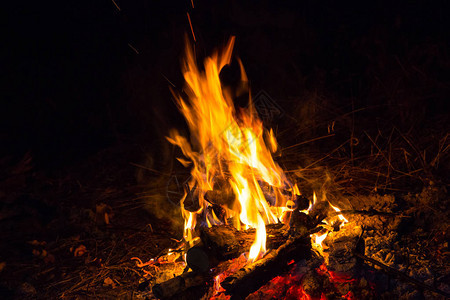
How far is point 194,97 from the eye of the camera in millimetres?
3662

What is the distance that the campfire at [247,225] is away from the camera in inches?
92.0

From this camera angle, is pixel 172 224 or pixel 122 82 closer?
pixel 172 224

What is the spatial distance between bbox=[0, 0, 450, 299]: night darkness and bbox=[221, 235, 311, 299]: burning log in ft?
6.04

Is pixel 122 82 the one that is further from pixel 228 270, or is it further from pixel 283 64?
pixel 228 270

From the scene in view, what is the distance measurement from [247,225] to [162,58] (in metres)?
3.89

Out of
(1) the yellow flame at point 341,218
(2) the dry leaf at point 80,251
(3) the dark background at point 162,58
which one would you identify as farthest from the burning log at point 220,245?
(3) the dark background at point 162,58

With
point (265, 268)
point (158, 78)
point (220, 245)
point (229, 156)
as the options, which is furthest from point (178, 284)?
point (158, 78)

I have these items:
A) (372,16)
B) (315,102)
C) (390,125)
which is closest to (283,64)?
(315,102)

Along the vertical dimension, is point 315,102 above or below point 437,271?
above

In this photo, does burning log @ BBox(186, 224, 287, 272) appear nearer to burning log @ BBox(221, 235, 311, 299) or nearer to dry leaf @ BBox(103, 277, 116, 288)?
burning log @ BBox(221, 235, 311, 299)

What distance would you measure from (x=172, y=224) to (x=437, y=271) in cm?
250

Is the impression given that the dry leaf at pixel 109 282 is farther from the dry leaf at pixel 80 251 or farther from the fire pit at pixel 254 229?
the dry leaf at pixel 80 251

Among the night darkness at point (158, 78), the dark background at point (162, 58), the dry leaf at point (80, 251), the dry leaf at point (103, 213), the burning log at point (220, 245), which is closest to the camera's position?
the burning log at point (220, 245)

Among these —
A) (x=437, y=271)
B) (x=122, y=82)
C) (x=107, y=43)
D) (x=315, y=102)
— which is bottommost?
(x=437, y=271)
